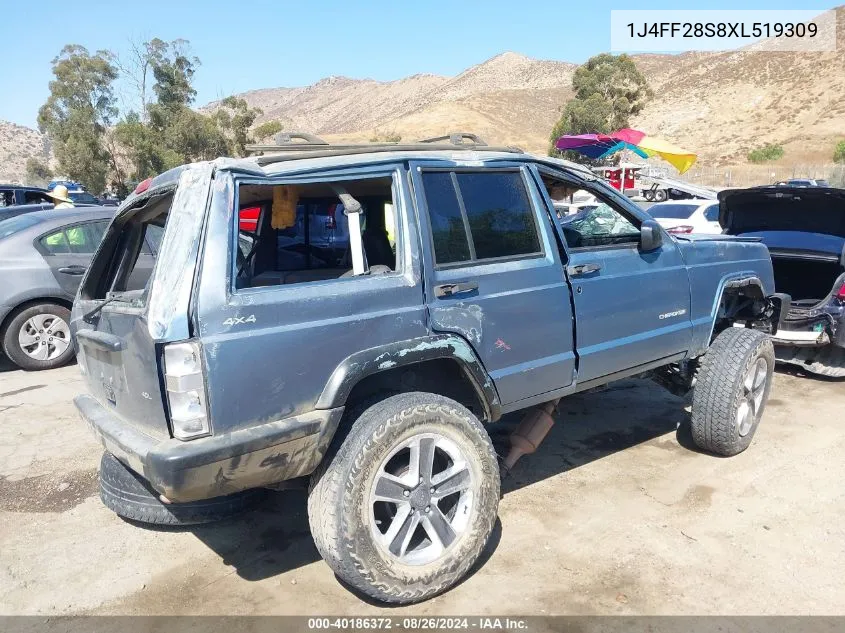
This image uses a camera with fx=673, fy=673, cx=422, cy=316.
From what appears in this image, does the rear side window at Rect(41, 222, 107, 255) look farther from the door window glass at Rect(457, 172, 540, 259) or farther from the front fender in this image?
the front fender

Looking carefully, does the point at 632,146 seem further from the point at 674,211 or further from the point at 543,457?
the point at 543,457

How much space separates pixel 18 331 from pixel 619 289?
19.3 feet

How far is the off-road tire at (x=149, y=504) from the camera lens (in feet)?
11.0

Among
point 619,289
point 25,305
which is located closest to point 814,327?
point 619,289

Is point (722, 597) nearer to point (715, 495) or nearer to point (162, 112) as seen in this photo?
point (715, 495)

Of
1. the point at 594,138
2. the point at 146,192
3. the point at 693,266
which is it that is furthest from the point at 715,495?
the point at 594,138

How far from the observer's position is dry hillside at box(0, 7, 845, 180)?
55562 millimetres

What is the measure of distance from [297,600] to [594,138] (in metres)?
15.8

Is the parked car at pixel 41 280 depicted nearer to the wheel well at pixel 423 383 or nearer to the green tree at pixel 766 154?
the wheel well at pixel 423 383

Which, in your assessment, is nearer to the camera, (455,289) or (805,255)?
(455,289)

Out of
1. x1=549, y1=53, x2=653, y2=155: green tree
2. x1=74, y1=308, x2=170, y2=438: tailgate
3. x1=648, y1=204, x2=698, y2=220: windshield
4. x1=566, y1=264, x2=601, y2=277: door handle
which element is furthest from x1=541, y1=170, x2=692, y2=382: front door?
x1=549, y1=53, x2=653, y2=155: green tree

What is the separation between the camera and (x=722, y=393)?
431 centimetres

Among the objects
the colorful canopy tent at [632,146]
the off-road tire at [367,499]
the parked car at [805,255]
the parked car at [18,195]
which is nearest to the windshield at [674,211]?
the colorful canopy tent at [632,146]

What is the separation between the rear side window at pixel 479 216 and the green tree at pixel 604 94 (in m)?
37.0
